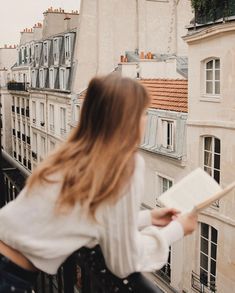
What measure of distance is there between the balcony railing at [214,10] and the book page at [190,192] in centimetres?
704

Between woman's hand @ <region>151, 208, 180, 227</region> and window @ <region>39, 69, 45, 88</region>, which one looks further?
window @ <region>39, 69, 45, 88</region>

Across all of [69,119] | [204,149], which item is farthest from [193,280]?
[69,119]

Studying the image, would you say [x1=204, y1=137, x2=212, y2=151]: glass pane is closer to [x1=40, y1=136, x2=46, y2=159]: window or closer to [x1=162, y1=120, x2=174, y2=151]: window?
[x1=162, y1=120, x2=174, y2=151]: window

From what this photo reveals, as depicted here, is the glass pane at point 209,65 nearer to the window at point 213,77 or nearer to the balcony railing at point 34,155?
the window at point 213,77

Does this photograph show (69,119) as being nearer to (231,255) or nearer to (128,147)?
(231,255)

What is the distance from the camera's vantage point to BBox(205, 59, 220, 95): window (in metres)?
9.21

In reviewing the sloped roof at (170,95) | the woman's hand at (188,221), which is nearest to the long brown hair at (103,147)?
the woman's hand at (188,221)

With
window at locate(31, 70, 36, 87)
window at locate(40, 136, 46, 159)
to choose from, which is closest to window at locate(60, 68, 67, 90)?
window at locate(40, 136, 46, 159)

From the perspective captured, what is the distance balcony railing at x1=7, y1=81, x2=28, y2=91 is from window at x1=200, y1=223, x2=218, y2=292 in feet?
44.7

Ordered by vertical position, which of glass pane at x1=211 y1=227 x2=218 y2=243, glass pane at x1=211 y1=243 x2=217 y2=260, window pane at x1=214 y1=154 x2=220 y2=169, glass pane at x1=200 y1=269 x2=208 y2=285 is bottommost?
glass pane at x1=200 y1=269 x2=208 y2=285

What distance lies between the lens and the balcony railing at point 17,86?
21.6 metres

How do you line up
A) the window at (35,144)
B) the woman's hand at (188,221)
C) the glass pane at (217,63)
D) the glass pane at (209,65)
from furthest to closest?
1. the window at (35,144)
2. the glass pane at (209,65)
3. the glass pane at (217,63)
4. the woman's hand at (188,221)

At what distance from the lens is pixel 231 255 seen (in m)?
9.02

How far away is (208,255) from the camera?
9781 millimetres
